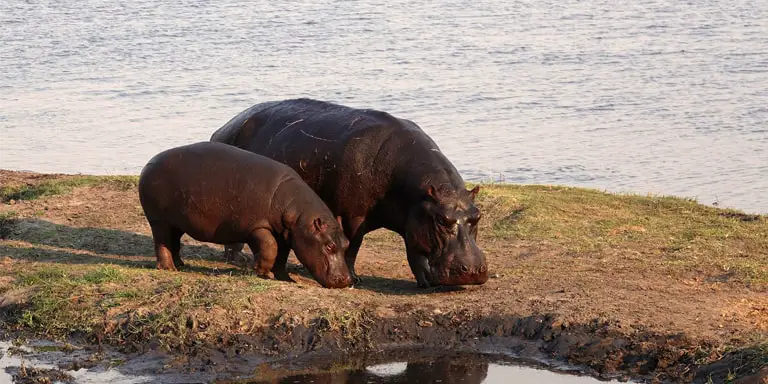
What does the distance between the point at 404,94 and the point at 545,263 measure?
11555mm

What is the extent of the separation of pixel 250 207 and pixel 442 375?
2.30 metres

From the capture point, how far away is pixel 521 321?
27.7ft

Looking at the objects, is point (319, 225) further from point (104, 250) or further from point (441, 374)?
point (104, 250)

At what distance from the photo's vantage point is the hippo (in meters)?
9.09

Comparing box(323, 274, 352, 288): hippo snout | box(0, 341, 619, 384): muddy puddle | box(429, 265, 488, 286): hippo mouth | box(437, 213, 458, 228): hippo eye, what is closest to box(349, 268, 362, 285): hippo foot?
box(323, 274, 352, 288): hippo snout

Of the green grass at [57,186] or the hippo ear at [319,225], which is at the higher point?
the hippo ear at [319,225]

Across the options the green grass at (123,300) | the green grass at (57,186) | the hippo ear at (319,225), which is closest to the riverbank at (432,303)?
the green grass at (123,300)

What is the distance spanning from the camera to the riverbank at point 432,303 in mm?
7973

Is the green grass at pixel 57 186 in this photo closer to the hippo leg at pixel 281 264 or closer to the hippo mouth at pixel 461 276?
the hippo leg at pixel 281 264

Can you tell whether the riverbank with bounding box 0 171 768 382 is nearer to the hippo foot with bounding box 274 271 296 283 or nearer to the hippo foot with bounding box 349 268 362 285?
the hippo foot with bounding box 349 268 362 285

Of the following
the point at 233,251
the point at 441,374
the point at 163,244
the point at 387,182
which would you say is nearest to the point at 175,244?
the point at 163,244

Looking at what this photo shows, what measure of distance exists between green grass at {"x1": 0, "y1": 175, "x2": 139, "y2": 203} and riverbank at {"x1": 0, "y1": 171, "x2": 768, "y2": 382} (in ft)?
5.24

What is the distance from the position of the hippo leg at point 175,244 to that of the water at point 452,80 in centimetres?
697

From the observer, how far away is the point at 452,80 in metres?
23.2
